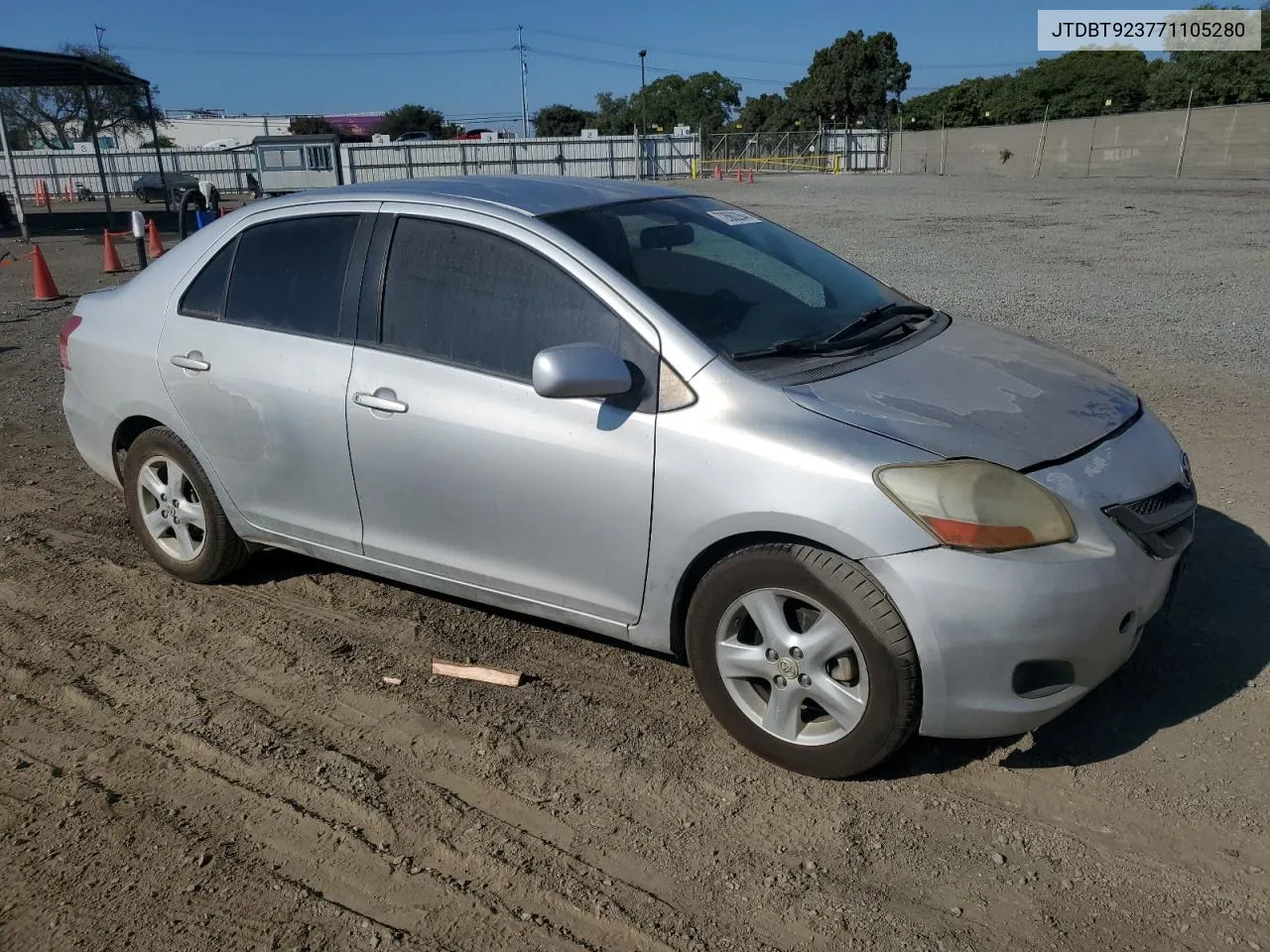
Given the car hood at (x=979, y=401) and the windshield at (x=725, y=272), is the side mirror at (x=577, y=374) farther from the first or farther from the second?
the car hood at (x=979, y=401)

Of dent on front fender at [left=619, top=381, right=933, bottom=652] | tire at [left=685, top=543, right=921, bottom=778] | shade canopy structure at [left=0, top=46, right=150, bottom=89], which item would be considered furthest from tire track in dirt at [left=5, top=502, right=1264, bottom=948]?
A: shade canopy structure at [left=0, top=46, right=150, bottom=89]

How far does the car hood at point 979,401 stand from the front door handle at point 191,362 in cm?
250

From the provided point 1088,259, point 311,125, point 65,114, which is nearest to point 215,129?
point 311,125

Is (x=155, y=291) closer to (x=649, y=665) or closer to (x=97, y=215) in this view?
(x=649, y=665)

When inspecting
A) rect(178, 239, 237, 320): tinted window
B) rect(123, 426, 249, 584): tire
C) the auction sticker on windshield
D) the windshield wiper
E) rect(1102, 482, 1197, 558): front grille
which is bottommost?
rect(123, 426, 249, 584): tire

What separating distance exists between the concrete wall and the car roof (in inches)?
1486

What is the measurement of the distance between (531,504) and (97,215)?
33733 millimetres

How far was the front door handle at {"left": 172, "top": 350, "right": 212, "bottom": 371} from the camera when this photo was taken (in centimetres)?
419

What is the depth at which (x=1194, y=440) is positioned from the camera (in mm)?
5879

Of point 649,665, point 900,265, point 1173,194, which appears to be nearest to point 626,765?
point 649,665

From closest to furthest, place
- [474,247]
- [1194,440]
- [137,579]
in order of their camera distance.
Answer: [474,247] < [137,579] < [1194,440]

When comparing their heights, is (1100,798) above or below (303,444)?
below

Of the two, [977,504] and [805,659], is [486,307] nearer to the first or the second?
[805,659]

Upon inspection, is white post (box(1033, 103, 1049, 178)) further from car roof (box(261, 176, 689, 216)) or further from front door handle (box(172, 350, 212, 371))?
front door handle (box(172, 350, 212, 371))
